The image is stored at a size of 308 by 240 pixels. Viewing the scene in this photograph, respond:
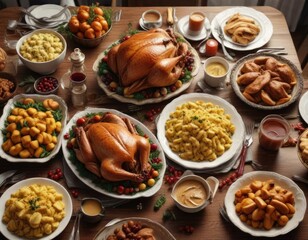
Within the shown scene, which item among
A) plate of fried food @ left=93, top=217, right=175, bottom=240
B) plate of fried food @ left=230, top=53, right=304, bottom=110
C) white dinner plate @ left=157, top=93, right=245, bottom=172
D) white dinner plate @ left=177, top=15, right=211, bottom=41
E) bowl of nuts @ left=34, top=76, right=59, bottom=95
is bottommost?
plate of fried food @ left=93, top=217, right=175, bottom=240

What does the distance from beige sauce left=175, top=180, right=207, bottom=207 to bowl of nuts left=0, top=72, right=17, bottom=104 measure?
113cm

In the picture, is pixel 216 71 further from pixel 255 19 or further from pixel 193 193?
pixel 193 193

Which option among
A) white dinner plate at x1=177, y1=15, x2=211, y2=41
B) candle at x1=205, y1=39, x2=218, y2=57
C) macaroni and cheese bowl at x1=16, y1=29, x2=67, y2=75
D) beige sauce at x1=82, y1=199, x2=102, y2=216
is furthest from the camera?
white dinner plate at x1=177, y1=15, x2=211, y2=41

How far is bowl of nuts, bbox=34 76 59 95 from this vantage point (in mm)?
2635

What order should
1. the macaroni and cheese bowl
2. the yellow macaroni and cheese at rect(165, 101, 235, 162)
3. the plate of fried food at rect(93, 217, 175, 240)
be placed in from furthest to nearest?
the macaroni and cheese bowl → the yellow macaroni and cheese at rect(165, 101, 235, 162) → the plate of fried food at rect(93, 217, 175, 240)

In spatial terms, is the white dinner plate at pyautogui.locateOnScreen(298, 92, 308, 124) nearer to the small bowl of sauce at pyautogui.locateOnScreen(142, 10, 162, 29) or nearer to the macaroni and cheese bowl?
the small bowl of sauce at pyautogui.locateOnScreen(142, 10, 162, 29)

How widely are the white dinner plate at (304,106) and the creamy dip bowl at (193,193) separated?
2.30 ft

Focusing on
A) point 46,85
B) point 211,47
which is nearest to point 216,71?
point 211,47

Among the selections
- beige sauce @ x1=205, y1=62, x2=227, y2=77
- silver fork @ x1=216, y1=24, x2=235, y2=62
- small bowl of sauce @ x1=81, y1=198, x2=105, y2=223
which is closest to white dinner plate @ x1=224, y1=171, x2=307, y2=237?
small bowl of sauce @ x1=81, y1=198, x2=105, y2=223

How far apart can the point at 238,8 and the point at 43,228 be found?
6.61 ft

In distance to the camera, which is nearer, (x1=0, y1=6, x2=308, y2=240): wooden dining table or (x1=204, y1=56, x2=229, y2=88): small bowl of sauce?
(x1=0, y1=6, x2=308, y2=240): wooden dining table

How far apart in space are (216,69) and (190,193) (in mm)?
893

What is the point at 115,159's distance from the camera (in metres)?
2.22

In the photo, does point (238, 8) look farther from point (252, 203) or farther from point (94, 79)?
point (252, 203)
